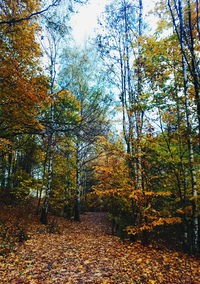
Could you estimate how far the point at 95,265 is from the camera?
155 inches

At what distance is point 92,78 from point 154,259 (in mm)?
11133

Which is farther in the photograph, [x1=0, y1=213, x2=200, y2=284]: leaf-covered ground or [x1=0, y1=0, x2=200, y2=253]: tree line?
[x1=0, y1=0, x2=200, y2=253]: tree line

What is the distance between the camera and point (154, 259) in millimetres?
4594

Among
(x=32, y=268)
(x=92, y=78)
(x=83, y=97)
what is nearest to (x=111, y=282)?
(x=32, y=268)

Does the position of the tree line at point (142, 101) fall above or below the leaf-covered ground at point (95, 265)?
above

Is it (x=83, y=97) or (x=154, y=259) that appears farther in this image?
(x=83, y=97)

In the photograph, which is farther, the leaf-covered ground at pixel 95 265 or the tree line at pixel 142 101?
the tree line at pixel 142 101

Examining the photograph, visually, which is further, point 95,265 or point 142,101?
point 142,101

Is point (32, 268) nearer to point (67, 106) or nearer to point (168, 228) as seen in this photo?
point (168, 228)

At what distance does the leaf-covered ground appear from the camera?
3.29 m

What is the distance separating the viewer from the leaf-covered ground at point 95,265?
3.29 meters

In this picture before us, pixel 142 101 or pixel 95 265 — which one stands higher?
pixel 142 101

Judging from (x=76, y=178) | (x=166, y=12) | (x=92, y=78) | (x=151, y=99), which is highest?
(x=92, y=78)

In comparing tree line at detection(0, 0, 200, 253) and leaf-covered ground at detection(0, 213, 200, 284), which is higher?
tree line at detection(0, 0, 200, 253)
